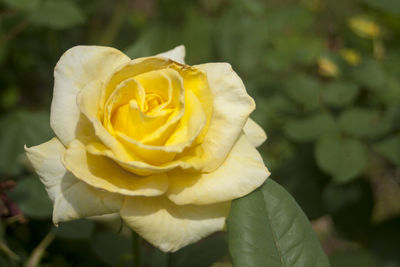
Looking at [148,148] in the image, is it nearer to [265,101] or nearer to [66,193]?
[66,193]

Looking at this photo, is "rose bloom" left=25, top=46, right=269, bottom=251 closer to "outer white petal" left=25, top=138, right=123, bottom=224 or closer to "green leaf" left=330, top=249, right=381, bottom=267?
"outer white petal" left=25, top=138, right=123, bottom=224

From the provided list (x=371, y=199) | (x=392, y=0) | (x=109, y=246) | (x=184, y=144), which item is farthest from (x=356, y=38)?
(x=184, y=144)

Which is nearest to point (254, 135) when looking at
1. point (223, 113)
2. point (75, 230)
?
point (223, 113)

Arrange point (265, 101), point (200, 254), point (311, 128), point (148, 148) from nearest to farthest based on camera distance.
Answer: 1. point (148, 148)
2. point (200, 254)
3. point (311, 128)
4. point (265, 101)

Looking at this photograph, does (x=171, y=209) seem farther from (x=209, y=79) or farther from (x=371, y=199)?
(x=371, y=199)

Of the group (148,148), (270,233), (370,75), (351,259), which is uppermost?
(148,148)

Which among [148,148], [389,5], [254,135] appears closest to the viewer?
[148,148]

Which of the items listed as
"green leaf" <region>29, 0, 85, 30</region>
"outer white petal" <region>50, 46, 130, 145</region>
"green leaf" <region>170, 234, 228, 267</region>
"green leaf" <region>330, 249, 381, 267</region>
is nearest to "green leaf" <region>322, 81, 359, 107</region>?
"green leaf" <region>330, 249, 381, 267</region>
